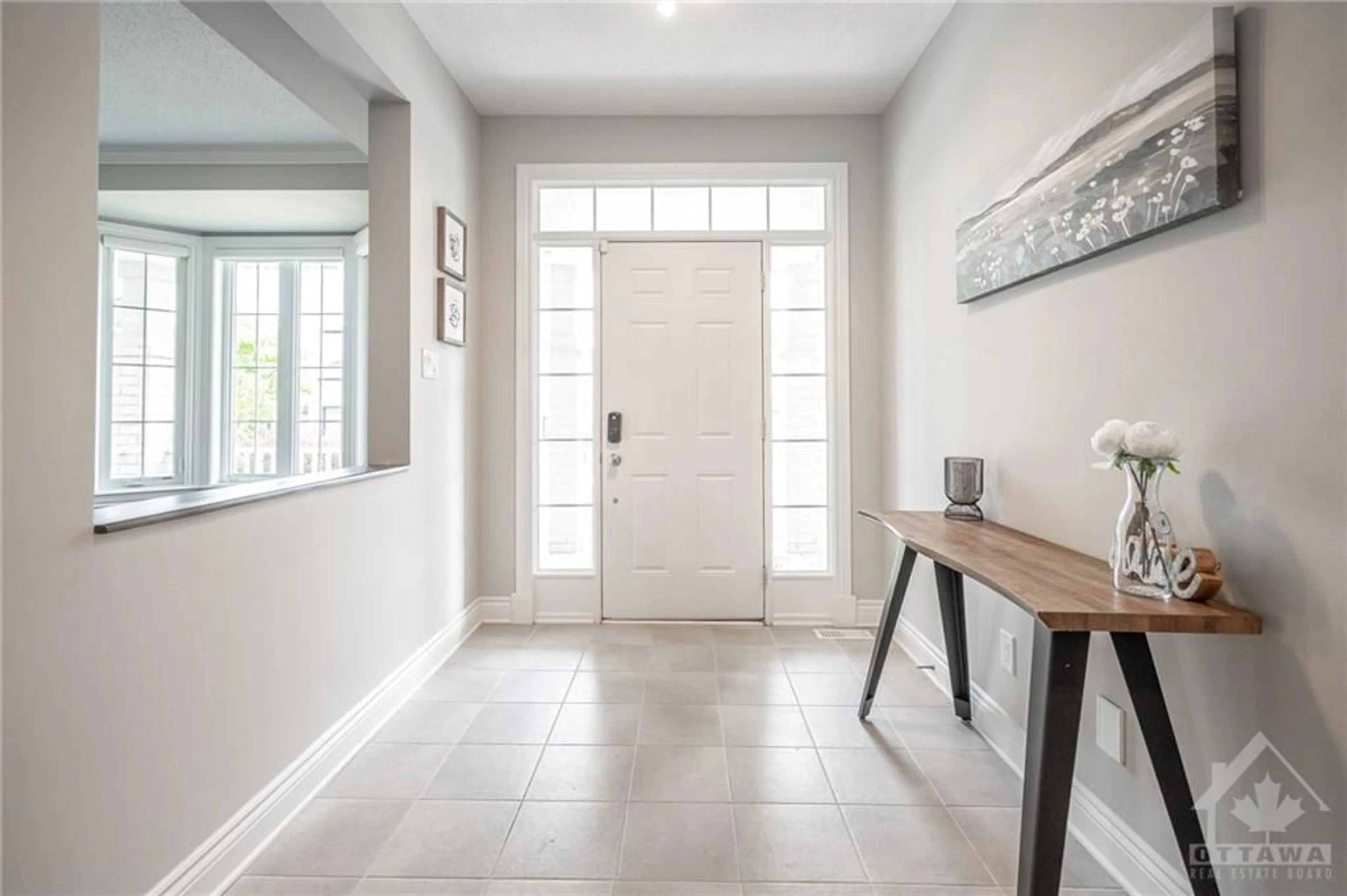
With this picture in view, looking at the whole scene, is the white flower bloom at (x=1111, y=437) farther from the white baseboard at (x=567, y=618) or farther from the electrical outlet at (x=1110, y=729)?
the white baseboard at (x=567, y=618)

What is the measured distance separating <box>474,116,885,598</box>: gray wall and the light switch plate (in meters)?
0.60

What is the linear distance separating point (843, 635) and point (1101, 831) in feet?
→ 5.41

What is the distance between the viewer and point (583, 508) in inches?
134

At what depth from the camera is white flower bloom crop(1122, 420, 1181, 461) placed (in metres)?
1.18

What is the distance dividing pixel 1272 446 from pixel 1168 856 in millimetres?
895

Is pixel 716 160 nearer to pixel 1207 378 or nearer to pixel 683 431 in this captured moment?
pixel 683 431

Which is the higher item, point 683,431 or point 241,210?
point 241,210

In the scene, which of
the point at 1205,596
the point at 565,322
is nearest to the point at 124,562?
the point at 1205,596

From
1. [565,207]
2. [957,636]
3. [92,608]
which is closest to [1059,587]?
[957,636]

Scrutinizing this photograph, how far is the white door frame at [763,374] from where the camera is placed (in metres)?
3.31

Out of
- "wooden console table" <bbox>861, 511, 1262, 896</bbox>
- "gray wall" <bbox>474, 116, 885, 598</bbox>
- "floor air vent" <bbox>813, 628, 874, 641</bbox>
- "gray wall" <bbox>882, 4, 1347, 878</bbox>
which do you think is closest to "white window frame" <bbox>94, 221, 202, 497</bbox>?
"gray wall" <bbox>474, 116, 885, 598</bbox>

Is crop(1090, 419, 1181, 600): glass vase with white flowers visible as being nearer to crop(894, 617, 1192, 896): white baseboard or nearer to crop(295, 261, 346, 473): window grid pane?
crop(894, 617, 1192, 896): white baseboard

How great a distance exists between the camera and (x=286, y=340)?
4.23 meters

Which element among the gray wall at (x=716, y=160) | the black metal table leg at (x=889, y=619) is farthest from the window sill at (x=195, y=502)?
the black metal table leg at (x=889, y=619)
